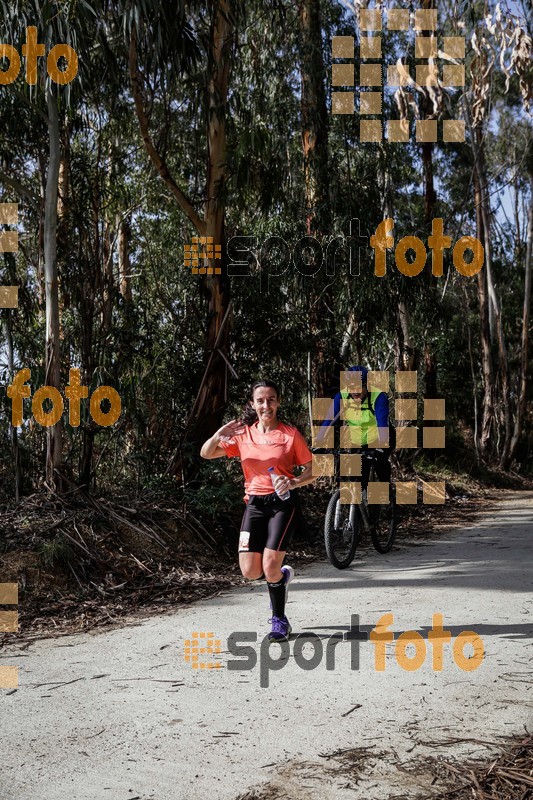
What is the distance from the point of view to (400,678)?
5.10 meters

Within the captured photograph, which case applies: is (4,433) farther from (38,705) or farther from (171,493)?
(38,705)

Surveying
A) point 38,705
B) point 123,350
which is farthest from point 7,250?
point 38,705

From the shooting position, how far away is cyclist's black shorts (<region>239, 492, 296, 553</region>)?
19.6 feet

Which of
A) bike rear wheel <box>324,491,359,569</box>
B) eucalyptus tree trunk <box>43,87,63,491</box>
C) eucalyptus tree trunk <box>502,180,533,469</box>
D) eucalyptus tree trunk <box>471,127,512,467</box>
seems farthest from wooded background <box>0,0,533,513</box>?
eucalyptus tree trunk <box>502,180,533,469</box>

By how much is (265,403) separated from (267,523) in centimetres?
81

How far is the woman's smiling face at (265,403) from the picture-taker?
6.02 metres

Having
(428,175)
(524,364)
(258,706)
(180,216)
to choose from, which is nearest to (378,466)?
(258,706)

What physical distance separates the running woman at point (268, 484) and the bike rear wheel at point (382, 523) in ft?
12.1

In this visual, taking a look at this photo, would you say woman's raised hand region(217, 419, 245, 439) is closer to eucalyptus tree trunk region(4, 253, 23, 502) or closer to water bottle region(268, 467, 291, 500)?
water bottle region(268, 467, 291, 500)

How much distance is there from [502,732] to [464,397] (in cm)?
2456

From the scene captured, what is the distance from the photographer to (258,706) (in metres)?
4.61

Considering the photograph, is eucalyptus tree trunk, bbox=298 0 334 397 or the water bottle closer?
the water bottle

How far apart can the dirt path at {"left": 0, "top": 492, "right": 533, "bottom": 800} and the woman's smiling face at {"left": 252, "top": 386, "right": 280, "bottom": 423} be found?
149 cm

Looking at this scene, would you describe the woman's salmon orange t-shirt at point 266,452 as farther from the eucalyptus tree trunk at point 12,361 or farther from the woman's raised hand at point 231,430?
the eucalyptus tree trunk at point 12,361
